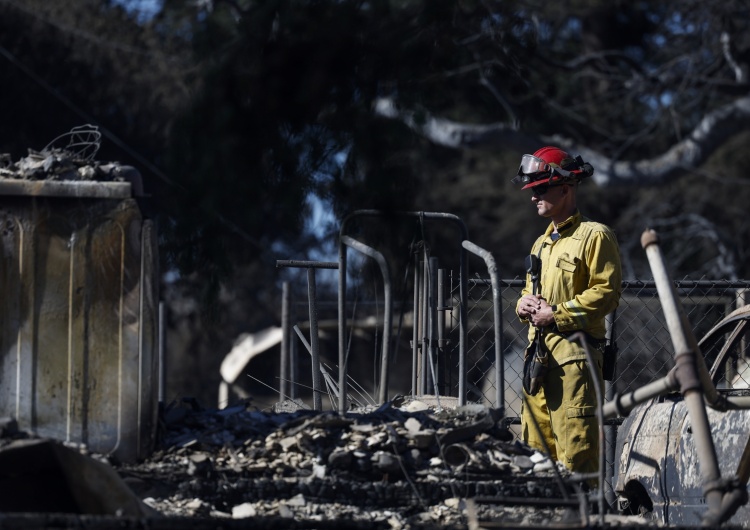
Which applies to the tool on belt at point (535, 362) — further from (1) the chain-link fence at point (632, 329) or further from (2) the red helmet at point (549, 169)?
(1) the chain-link fence at point (632, 329)

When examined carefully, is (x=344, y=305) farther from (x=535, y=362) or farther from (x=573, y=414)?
(x=573, y=414)

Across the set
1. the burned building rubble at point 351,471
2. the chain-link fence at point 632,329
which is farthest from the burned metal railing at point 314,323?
the burned building rubble at point 351,471

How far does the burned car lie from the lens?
5016 millimetres

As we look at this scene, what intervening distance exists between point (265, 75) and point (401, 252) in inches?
78.9

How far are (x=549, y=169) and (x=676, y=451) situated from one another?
56.1 inches

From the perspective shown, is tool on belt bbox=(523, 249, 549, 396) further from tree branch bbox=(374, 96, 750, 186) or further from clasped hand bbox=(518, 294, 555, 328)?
tree branch bbox=(374, 96, 750, 186)

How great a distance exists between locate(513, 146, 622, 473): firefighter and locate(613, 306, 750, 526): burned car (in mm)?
292

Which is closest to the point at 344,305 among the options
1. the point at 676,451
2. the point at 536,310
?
the point at 536,310

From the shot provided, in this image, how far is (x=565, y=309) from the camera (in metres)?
5.41

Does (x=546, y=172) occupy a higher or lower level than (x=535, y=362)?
higher

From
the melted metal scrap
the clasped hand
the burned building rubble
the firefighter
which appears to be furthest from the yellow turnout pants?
the melted metal scrap

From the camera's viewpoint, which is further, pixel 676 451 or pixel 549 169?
pixel 549 169

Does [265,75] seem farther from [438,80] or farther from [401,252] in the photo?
[438,80]

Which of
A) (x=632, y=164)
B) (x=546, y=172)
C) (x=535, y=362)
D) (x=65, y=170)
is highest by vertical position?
(x=632, y=164)
